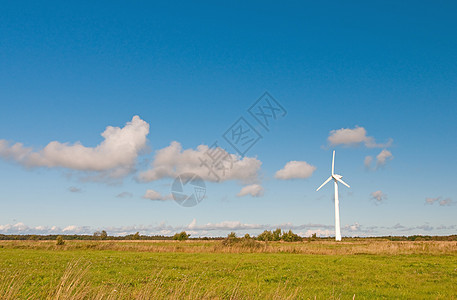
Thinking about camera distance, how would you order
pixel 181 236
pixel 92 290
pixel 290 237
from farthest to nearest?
pixel 181 236 → pixel 290 237 → pixel 92 290

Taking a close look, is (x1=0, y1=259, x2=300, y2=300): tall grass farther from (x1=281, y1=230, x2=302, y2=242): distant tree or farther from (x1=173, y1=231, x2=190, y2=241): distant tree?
(x1=173, y1=231, x2=190, y2=241): distant tree

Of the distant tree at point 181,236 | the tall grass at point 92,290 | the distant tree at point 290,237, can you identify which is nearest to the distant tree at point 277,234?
the distant tree at point 290,237

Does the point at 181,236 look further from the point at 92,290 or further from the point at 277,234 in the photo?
the point at 92,290

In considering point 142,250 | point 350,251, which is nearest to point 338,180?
point 350,251

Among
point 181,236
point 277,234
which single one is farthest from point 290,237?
point 181,236

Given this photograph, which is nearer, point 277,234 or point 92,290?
point 92,290

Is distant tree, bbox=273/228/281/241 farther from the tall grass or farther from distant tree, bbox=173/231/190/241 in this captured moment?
the tall grass

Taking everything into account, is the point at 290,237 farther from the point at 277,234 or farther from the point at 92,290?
the point at 92,290

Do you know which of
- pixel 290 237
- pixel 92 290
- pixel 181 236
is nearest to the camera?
pixel 92 290

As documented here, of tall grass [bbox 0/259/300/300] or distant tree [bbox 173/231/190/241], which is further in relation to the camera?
distant tree [bbox 173/231/190/241]

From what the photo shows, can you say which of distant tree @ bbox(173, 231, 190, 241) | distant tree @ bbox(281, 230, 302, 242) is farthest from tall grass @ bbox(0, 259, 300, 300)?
distant tree @ bbox(173, 231, 190, 241)

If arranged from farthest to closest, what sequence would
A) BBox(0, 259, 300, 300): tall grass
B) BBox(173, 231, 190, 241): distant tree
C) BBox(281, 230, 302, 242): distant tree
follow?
BBox(173, 231, 190, 241): distant tree < BBox(281, 230, 302, 242): distant tree < BBox(0, 259, 300, 300): tall grass

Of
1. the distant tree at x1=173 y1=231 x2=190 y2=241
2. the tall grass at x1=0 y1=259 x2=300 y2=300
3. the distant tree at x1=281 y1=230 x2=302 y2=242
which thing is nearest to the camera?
the tall grass at x1=0 y1=259 x2=300 y2=300

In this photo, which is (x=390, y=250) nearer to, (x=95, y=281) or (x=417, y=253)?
(x=417, y=253)
